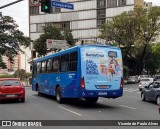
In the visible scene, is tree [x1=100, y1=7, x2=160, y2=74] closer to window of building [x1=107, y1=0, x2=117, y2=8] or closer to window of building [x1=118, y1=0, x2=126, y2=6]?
window of building [x1=118, y1=0, x2=126, y2=6]

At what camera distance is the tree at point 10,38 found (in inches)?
2721

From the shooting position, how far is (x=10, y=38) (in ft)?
227

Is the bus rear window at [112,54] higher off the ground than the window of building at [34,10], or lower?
lower

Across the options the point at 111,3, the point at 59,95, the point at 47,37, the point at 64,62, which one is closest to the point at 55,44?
the point at 47,37

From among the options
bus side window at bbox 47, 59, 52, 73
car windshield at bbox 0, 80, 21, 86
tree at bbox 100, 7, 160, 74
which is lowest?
car windshield at bbox 0, 80, 21, 86

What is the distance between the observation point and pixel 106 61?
17.5 meters

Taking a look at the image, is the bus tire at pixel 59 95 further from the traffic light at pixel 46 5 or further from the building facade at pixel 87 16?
the building facade at pixel 87 16

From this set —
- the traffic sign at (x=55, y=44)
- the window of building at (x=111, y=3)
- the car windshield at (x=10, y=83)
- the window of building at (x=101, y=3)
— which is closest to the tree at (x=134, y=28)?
the traffic sign at (x=55, y=44)

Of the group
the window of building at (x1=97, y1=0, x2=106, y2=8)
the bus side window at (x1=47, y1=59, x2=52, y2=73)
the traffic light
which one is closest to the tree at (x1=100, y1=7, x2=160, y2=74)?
the window of building at (x1=97, y1=0, x2=106, y2=8)

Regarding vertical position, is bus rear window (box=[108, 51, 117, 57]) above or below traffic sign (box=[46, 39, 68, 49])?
below

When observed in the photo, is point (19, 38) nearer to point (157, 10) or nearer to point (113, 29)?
point (113, 29)

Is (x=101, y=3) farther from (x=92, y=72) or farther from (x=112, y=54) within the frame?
(x=92, y=72)

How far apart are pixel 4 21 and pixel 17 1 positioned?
54799 mm

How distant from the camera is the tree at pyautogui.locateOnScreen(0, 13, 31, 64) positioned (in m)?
69.1
